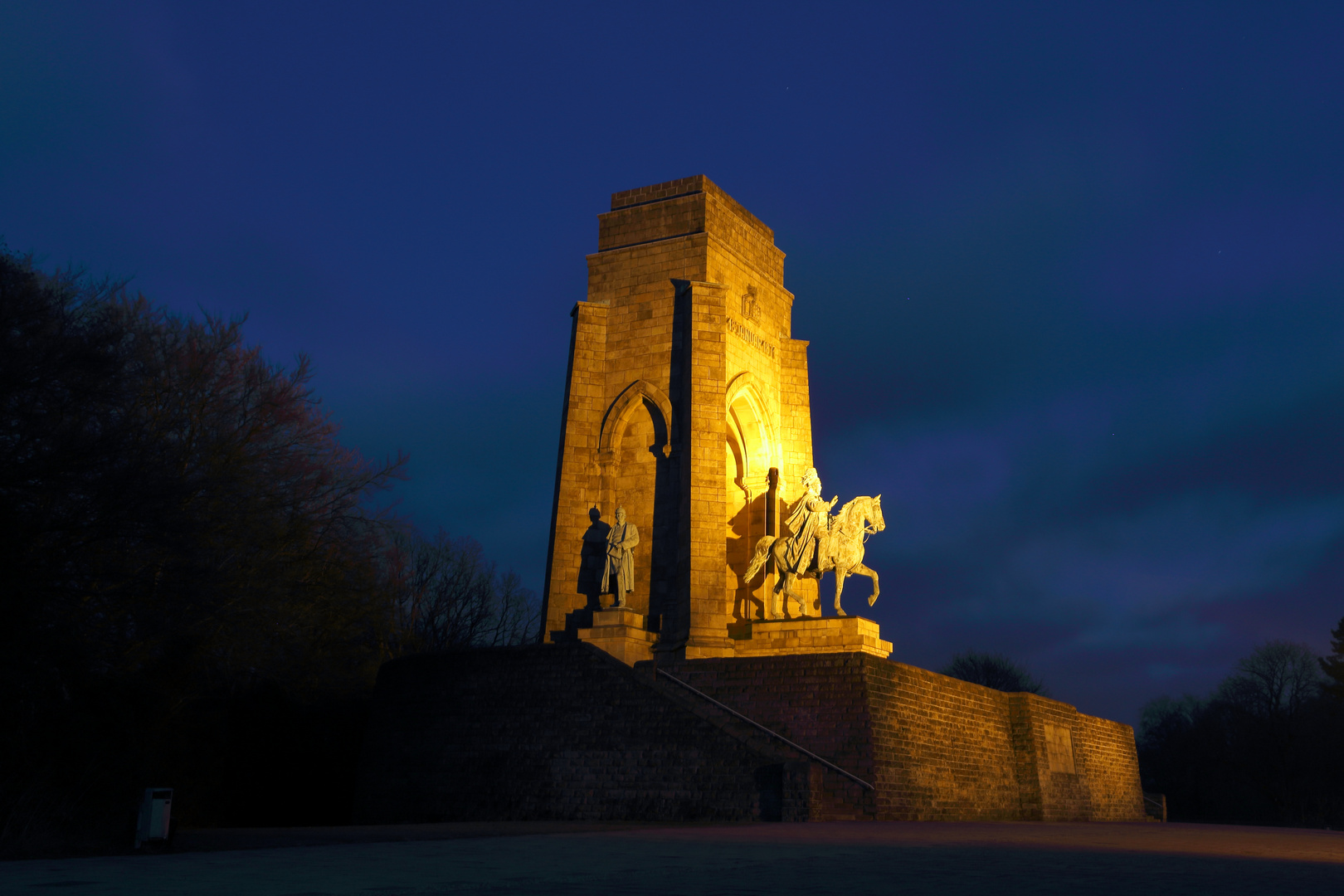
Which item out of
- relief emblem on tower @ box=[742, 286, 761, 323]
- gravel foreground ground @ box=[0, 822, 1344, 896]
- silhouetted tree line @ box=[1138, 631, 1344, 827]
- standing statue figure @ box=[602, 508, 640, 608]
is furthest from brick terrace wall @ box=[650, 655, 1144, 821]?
silhouetted tree line @ box=[1138, 631, 1344, 827]

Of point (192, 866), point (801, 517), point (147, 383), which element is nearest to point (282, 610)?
point (147, 383)

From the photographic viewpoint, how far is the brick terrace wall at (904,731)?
18.3 meters

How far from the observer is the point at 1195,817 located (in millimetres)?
49812

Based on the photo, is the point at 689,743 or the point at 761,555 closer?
the point at 689,743

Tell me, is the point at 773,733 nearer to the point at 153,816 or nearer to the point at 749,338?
the point at 153,816

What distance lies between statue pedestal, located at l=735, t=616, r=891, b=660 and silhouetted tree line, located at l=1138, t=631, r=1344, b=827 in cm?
2940

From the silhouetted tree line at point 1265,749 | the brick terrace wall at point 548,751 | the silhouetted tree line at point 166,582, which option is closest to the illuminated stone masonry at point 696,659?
the brick terrace wall at point 548,751

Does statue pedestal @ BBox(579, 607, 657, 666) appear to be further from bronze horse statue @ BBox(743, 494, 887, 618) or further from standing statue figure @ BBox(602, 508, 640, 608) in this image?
bronze horse statue @ BBox(743, 494, 887, 618)

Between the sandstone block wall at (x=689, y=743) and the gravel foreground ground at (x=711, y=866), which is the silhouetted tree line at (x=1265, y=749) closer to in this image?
the sandstone block wall at (x=689, y=743)

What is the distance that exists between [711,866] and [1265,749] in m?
50.2

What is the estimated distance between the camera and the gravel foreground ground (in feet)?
20.6

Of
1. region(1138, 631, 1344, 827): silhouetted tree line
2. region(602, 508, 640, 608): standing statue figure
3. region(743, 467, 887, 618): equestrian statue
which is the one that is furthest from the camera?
region(1138, 631, 1344, 827): silhouetted tree line

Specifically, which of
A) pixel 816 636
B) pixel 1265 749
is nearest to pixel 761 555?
pixel 816 636

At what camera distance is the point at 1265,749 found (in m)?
49.7
